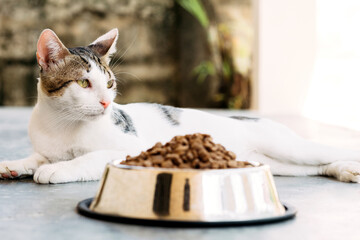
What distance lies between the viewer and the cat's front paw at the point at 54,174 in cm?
196

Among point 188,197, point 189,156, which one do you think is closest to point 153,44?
point 189,156

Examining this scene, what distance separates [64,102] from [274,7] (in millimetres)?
4233

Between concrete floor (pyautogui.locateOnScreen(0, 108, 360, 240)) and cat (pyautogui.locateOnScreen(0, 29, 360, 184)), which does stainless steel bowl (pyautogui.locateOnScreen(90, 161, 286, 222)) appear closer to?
concrete floor (pyautogui.locateOnScreen(0, 108, 360, 240))

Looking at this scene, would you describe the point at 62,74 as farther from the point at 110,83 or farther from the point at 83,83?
the point at 110,83

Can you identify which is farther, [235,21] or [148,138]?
[235,21]

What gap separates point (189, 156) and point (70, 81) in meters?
0.76

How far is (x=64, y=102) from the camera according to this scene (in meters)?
2.04

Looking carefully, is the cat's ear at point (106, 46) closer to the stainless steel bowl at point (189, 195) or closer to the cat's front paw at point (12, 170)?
the cat's front paw at point (12, 170)

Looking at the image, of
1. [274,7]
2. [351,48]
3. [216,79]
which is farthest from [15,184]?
[216,79]

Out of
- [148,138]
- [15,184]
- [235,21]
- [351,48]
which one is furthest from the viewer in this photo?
[235,21]

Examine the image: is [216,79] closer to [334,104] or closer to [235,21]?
[235,21]

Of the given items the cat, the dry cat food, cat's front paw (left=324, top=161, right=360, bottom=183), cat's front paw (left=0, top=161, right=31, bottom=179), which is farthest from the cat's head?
cat's front paw (left=324, top=161, right=360, bottom=183)

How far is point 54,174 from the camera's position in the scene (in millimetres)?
1957

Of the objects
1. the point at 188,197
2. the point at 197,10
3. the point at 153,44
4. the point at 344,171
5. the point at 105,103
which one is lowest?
the point at 344,171
